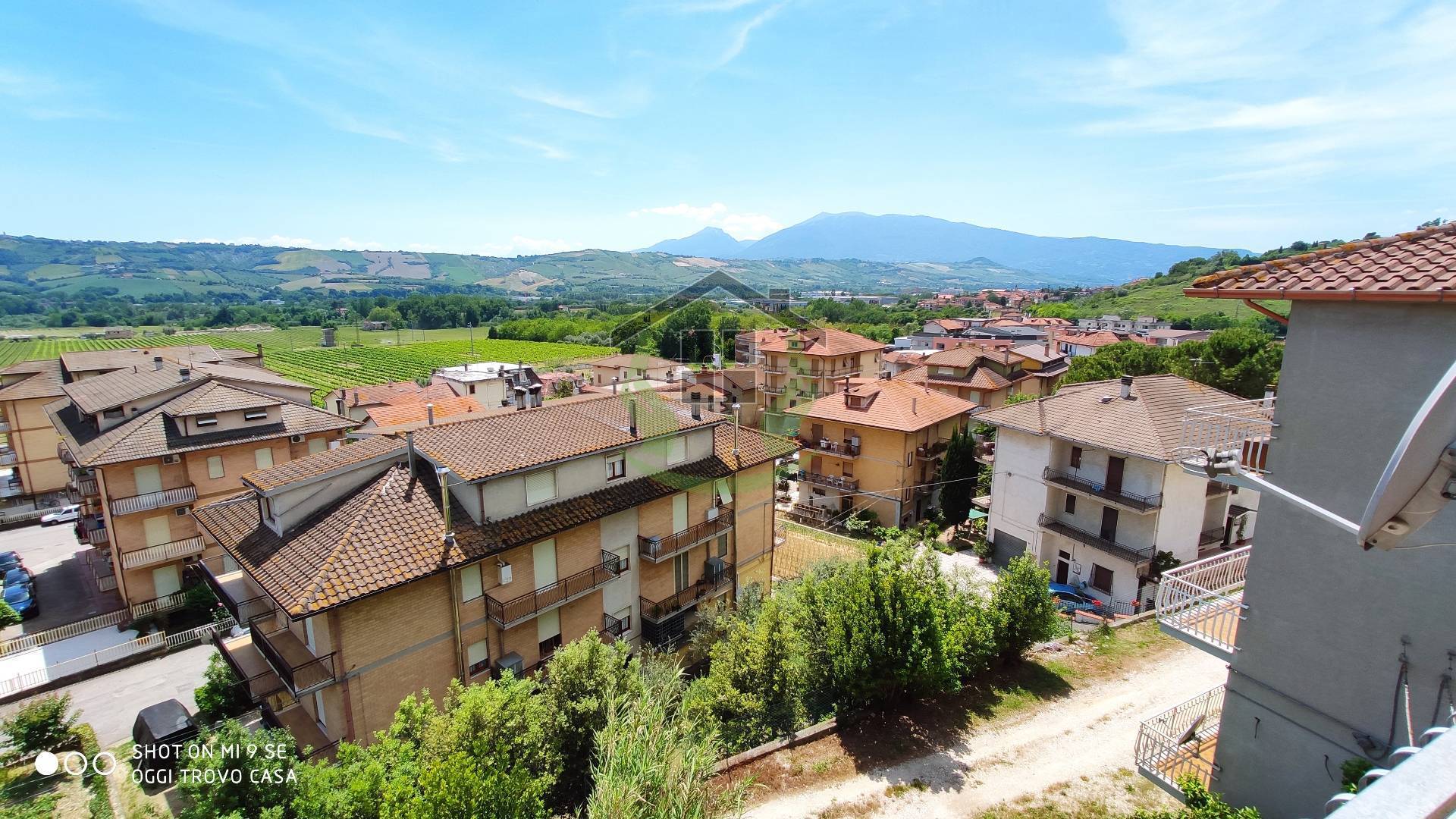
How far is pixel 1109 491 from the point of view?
76.7 ft

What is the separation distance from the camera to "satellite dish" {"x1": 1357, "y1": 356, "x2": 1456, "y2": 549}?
2.76m

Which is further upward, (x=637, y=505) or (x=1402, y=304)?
(x=1402, y=304)

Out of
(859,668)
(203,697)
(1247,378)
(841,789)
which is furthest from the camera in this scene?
(1247,378)

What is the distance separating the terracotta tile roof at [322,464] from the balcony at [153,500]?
10426mm

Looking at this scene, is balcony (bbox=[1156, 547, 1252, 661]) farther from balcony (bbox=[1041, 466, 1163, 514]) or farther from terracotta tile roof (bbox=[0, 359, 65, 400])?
terracotta tile roof (bbox=[0, 359, 65, 400])

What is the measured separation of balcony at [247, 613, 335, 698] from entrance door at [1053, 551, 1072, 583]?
2577 centimetres

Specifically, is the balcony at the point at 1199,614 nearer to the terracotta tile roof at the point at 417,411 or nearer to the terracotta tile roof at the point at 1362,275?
the terracotta tile roof at the point at 1362,275

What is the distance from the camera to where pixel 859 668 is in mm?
12492

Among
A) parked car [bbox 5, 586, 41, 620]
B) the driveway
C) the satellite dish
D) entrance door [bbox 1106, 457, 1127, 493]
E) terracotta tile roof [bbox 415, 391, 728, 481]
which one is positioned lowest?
the driveway

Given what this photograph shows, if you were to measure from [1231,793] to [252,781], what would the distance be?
47.6 ft

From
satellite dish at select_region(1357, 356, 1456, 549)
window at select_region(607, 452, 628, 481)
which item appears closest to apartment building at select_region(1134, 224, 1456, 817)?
satellite dish at select_region(1357, 356, 1456, 549)

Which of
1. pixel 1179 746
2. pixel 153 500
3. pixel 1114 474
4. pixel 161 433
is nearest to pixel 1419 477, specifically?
pixel 1179 746

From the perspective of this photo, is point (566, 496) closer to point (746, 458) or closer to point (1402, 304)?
point (746, 458)

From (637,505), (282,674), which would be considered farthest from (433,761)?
(637,505)
